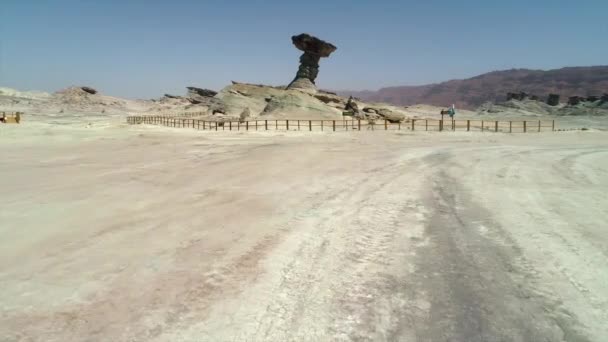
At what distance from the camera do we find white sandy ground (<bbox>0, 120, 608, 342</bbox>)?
3.66 m

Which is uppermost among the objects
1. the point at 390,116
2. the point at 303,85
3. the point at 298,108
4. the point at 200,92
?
the point at 200,92

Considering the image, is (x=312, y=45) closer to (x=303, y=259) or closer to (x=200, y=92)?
(x=200, y=92)

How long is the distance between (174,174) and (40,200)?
11.8ft

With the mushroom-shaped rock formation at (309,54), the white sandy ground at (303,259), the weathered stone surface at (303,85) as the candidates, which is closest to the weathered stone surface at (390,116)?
the weathered stone surface at (303,85)

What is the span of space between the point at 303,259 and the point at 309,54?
7449cm

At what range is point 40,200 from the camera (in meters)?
8.09

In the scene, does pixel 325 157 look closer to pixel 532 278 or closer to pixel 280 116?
pixel 532 278

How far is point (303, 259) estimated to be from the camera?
5090 mm

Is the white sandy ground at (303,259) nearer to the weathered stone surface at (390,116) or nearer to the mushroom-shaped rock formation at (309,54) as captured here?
the weathered stone surface at (390,116)

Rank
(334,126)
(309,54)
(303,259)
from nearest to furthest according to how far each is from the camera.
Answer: (303,259)
(334,126)
(309,54)

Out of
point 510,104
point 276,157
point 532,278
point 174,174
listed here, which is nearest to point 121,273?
point 532,278

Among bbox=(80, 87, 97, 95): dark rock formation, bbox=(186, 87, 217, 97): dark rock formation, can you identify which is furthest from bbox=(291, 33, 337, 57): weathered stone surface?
bbox=(80, 87, 97, 95): dark rock formation

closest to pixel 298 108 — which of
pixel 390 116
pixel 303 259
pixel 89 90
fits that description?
pixel 390 116

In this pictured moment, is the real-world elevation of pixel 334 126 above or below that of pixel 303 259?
above
